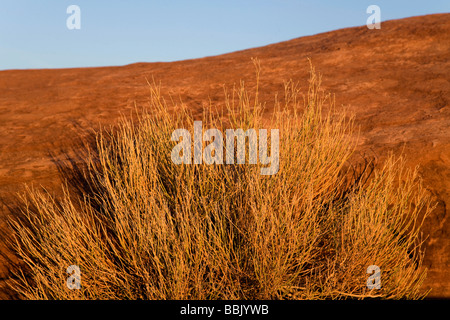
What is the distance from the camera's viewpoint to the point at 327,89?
6980 millimetres

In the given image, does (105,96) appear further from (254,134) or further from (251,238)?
(251,238)

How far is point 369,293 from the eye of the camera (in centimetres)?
358

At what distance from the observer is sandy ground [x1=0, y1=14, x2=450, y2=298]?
4.73 m

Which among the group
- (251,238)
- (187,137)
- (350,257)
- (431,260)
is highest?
(187,137)

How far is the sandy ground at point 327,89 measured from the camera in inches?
186

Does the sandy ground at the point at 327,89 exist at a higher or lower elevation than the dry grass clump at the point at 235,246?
higher

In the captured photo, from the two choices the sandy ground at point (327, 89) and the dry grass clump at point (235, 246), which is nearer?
the dry grass clump at point (235, 246)

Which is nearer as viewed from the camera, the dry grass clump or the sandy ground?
the dry grass clump

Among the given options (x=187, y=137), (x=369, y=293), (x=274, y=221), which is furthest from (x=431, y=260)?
(x=187, y=137)

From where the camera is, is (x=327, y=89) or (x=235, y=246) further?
(x=327, y=89)

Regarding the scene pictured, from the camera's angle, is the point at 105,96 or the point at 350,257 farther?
the point at 105,96

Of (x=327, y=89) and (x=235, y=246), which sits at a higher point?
(x=327, y=89)
